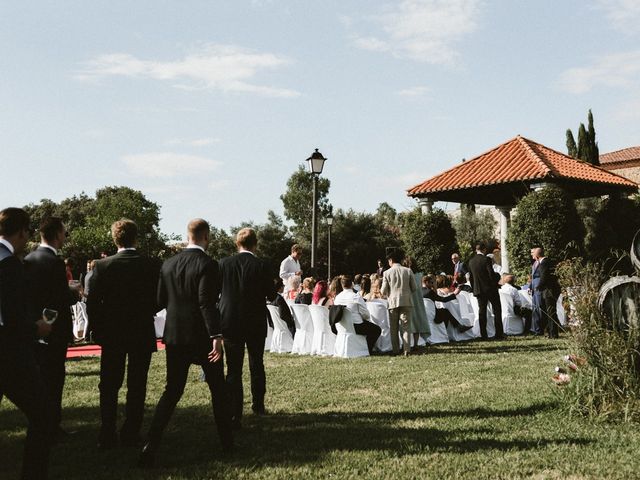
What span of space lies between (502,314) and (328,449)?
1062 centimetres

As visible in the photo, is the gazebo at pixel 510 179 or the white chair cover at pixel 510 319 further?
the gazebo at pixel 510 179

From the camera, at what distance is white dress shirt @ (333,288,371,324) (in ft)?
38.1

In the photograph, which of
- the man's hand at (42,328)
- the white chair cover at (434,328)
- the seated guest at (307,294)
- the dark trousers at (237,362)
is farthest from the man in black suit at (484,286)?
the man's hand at (42,328)

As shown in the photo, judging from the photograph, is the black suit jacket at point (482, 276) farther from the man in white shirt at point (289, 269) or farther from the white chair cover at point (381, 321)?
the man in white shirt at point (289, 269)

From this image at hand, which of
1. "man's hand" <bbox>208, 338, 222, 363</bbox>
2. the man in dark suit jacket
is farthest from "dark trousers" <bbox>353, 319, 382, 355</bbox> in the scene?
"man's hand" <bbox>208, 338, 222, 363</bbox>

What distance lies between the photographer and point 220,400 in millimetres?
5195

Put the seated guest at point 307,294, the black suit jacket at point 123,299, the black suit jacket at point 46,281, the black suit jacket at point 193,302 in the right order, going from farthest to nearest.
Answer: the seated guest at point 307,294, the black suit jacket at point 123,299, the black suit jacket at point 46,281, the black suit jacket at point 193,302

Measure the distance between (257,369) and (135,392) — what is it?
1.45 meters

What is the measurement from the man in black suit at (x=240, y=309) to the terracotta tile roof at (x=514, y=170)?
1694cm

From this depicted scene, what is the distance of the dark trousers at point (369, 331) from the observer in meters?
11.7

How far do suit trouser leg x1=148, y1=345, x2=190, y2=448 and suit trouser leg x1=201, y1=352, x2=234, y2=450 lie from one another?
7.6 inches

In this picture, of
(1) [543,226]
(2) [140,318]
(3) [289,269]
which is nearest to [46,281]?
(2) [140,318]

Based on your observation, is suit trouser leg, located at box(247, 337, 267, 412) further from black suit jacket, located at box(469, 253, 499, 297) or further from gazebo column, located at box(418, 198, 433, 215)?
gazebo column, located at box(418, 198, 433, 215)

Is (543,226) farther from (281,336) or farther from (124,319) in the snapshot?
(124,319)
